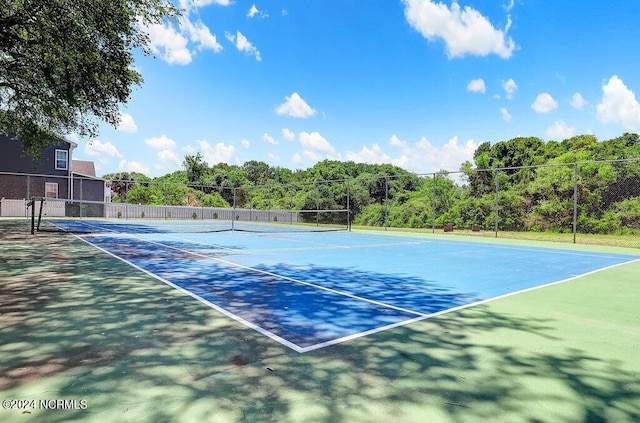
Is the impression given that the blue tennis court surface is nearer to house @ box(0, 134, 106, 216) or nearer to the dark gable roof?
house @ box(0, 134, 106, 216)

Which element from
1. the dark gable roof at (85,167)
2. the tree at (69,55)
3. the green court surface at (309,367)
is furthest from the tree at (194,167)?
the green court surface at (309,367)

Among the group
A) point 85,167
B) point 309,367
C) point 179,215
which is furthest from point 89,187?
point 309,367

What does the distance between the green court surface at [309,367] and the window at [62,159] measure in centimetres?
2923

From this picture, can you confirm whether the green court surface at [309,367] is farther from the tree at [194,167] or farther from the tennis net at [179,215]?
the tree at [194,167]

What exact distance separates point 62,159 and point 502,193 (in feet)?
101

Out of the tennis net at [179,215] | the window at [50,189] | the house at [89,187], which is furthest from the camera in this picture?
the house at [89,187]

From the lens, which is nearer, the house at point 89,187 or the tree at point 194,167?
the house at point 89,187

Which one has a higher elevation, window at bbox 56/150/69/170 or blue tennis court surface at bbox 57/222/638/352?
window at bbox 56/150/69/170

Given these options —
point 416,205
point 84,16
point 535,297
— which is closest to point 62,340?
point 535,297

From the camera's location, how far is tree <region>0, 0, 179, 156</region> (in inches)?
381

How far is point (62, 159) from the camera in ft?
95.4

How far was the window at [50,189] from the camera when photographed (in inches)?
1098

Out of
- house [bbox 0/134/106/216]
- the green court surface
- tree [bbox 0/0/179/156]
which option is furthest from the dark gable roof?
the green court surface

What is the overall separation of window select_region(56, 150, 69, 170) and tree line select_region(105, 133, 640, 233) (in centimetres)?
467
